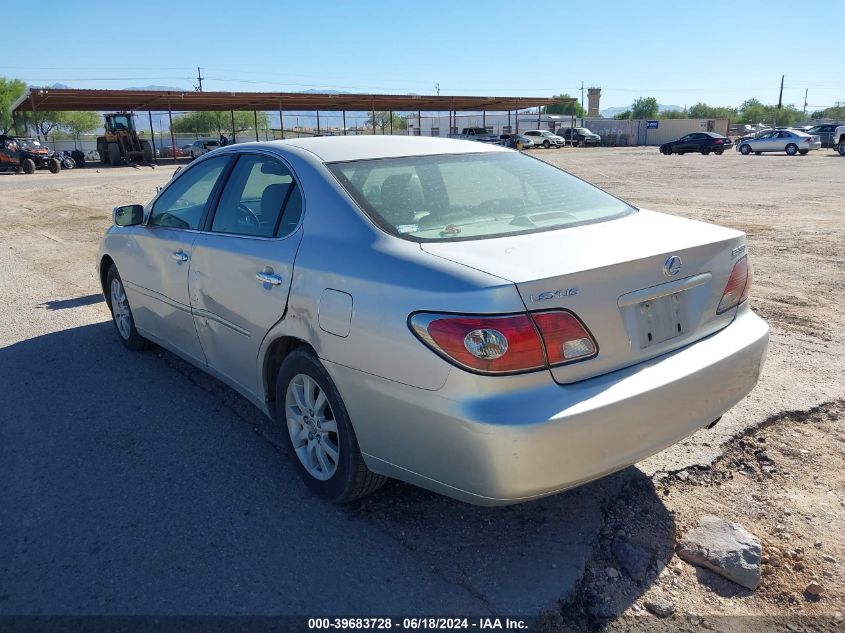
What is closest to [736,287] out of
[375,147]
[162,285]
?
[375,147]

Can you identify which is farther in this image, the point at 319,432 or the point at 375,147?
the point at 375,147

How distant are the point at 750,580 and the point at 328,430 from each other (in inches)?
72.8

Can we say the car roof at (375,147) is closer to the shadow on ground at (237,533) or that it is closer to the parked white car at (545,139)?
the shadow on ground at (237,533)

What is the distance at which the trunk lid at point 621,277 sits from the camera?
8.33 feet

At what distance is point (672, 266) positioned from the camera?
2.81m

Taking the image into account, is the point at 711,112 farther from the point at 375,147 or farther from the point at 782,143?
the point at 375,147

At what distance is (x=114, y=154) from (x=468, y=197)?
41.6 meters

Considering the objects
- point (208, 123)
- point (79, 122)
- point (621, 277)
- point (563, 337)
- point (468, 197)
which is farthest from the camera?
point (208, 123)

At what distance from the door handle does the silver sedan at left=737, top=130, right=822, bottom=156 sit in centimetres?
4443

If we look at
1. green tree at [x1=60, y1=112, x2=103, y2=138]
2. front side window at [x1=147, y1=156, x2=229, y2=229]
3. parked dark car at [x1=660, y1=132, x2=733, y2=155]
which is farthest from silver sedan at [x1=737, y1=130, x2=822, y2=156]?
green tree at [x1=60, y1=112, x2=103, y2=138]

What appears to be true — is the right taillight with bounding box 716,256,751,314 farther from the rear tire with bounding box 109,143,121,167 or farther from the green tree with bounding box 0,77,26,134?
the green tree with bounding box 0,77,26,134

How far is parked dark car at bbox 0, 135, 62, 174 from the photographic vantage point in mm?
32250

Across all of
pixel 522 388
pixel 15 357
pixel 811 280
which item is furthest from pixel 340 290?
pixel 811 280

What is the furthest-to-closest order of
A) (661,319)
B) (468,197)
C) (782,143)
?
(782,143)
(468,197)
(661,319)
